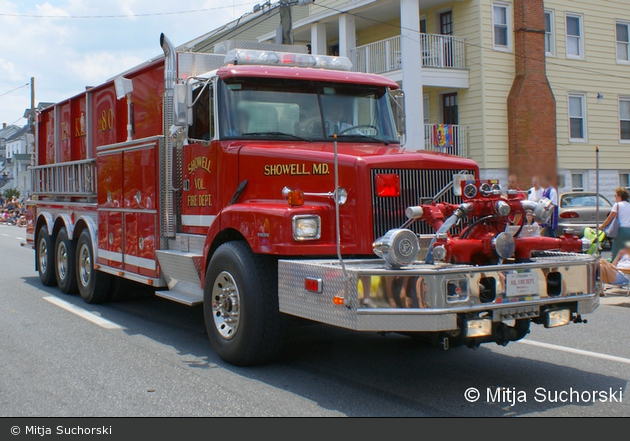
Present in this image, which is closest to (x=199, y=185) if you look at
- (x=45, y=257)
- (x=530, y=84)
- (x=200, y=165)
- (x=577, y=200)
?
(x=200, y=165)

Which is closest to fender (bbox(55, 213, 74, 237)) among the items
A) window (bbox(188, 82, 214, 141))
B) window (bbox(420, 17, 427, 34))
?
window (bbox(188, 82, 214, 141))

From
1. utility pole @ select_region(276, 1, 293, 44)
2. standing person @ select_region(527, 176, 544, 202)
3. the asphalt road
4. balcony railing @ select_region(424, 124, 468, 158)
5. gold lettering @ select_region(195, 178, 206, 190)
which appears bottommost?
the asphalt road

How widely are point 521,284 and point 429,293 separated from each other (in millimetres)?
816

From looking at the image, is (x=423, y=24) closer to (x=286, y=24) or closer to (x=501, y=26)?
(x=501, y=26)

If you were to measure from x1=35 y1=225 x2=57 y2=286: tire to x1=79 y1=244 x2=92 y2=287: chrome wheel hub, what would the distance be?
1.33 metres

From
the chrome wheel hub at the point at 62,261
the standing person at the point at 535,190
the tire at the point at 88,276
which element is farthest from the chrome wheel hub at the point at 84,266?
the standing person at the point at 535,190

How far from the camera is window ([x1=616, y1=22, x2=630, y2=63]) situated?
2494 centimetres

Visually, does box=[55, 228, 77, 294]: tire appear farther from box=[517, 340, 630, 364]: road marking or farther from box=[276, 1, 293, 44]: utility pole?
box=[276, 1, 293, 44]: utility pole

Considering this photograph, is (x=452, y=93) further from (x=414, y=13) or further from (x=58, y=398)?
(x=58, y=398)

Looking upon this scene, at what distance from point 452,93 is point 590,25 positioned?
5.67 m

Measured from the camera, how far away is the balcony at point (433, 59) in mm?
21234

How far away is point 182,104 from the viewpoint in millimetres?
7074

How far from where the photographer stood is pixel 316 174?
6.16m

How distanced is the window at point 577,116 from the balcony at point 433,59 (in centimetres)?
431
